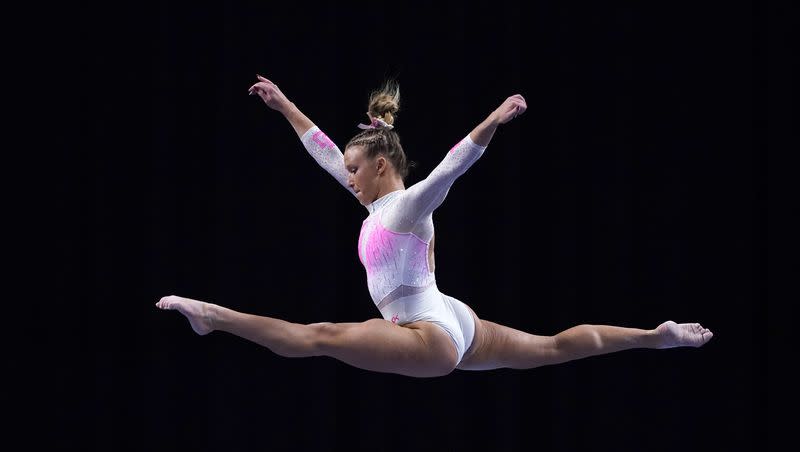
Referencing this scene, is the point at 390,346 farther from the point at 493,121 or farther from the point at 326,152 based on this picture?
the point at 326,152

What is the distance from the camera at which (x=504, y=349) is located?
3.17m

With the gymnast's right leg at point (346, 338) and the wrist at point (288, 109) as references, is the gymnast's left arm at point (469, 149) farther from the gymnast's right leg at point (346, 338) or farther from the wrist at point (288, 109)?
the wrist at point (288, 109)

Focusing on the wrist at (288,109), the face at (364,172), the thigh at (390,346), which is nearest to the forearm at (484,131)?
the face at (364,172)

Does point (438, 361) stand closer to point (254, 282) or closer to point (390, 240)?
point (390, 240)

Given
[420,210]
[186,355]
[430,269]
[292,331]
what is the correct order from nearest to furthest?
1. [292,331]
2. [420,210]
3. [430,269]
4. [186,355]

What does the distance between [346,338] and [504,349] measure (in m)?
0.68

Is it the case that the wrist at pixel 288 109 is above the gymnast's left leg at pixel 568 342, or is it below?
above

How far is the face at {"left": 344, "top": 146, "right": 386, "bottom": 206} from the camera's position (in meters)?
3.12

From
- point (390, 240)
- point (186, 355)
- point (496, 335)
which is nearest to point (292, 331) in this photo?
point (390, 240)

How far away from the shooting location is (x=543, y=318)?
4.58 meters

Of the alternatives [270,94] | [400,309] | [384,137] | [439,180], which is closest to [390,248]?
[400,309]

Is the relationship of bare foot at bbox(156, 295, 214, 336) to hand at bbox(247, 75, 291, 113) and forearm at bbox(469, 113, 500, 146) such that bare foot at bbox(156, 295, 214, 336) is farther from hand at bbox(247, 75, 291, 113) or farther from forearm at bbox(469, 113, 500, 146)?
hand at bbox(247, 75, 291, 113)

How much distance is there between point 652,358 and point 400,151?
2.03m

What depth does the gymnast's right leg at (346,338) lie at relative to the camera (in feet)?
8.43
